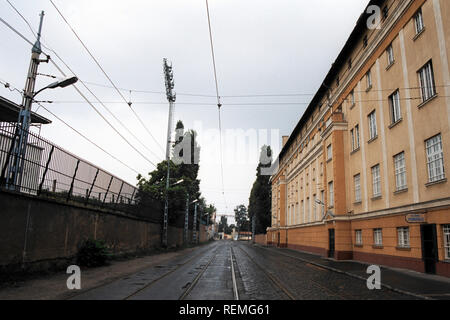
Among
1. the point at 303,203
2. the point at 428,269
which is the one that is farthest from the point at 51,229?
the point at 303,203

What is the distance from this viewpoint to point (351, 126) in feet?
83.7

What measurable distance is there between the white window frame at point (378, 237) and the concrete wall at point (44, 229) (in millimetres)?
15959

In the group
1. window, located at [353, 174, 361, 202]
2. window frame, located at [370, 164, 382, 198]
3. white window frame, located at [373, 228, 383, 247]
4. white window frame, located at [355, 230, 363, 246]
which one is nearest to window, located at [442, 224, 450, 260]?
white window frame, located at [373, 228, 383, 247]

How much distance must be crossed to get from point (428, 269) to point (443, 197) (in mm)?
3281

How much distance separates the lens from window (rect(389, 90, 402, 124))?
18.6m

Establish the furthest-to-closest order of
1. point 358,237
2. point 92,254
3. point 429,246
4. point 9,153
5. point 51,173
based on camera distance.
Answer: point 358,237 → point 92,254 → point 429,246 → point 51,173 → point 9,153

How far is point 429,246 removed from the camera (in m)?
15.4

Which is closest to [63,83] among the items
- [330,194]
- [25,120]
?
[25,120]

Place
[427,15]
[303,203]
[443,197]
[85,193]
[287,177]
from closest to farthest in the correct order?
[443,197] → [427,15] → [85,193] → [303,203] → [287,177]

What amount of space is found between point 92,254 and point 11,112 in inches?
398

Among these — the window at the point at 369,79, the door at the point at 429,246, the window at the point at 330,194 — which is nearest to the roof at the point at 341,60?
the window at the point at 369,79

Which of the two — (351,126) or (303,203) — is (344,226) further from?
(303,203)

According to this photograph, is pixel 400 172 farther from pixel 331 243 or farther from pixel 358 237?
pixel 331 243

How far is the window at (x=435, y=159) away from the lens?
14744 mm
